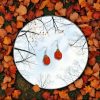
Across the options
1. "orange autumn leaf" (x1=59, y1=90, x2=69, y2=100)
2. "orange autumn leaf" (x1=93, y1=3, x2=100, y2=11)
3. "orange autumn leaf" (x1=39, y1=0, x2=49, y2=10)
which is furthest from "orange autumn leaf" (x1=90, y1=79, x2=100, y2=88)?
"orange autumn leaf" (x1=39, y1=0, x2=49, y2=10)

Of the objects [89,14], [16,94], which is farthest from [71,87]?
[89,14]

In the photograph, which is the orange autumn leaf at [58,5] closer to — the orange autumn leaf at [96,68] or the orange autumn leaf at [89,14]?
the orange autumn leaf at [89,14]

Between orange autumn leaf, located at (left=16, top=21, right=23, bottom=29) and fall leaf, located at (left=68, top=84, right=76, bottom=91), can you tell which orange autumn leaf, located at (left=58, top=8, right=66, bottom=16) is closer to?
orange autumn leaf, located at (left=16, top=21, right=23, bottom=29)

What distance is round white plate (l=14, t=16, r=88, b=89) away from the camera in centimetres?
283

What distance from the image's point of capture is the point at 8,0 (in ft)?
9.62

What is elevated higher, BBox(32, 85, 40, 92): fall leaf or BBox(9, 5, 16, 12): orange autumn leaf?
BBox(9, 5, 16, 12): orange autumn leaf

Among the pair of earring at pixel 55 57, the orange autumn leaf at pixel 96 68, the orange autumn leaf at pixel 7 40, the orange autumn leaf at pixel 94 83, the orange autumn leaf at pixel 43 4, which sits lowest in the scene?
the orange autumn leaf at pixel 94 83

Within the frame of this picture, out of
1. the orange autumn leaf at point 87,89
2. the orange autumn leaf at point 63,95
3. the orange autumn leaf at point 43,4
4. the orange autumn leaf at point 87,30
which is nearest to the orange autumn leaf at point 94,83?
the orange autumn leaf at point 87,89

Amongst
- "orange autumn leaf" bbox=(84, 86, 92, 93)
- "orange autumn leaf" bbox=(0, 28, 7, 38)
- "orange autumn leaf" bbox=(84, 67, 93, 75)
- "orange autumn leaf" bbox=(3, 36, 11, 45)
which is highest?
"orange autumn leaf" bbox=(0, 28, 7, 38)

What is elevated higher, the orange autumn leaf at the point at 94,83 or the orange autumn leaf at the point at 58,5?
the orange autumn leaf at the point at 58,5

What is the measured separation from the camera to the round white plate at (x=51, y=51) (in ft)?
9.30

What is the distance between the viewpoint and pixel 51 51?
9.34 feet

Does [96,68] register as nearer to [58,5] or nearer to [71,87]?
[71,87]

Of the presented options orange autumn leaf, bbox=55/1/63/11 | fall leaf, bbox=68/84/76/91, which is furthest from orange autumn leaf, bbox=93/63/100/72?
orange autumn leaf, bbox=55/1/63/11
